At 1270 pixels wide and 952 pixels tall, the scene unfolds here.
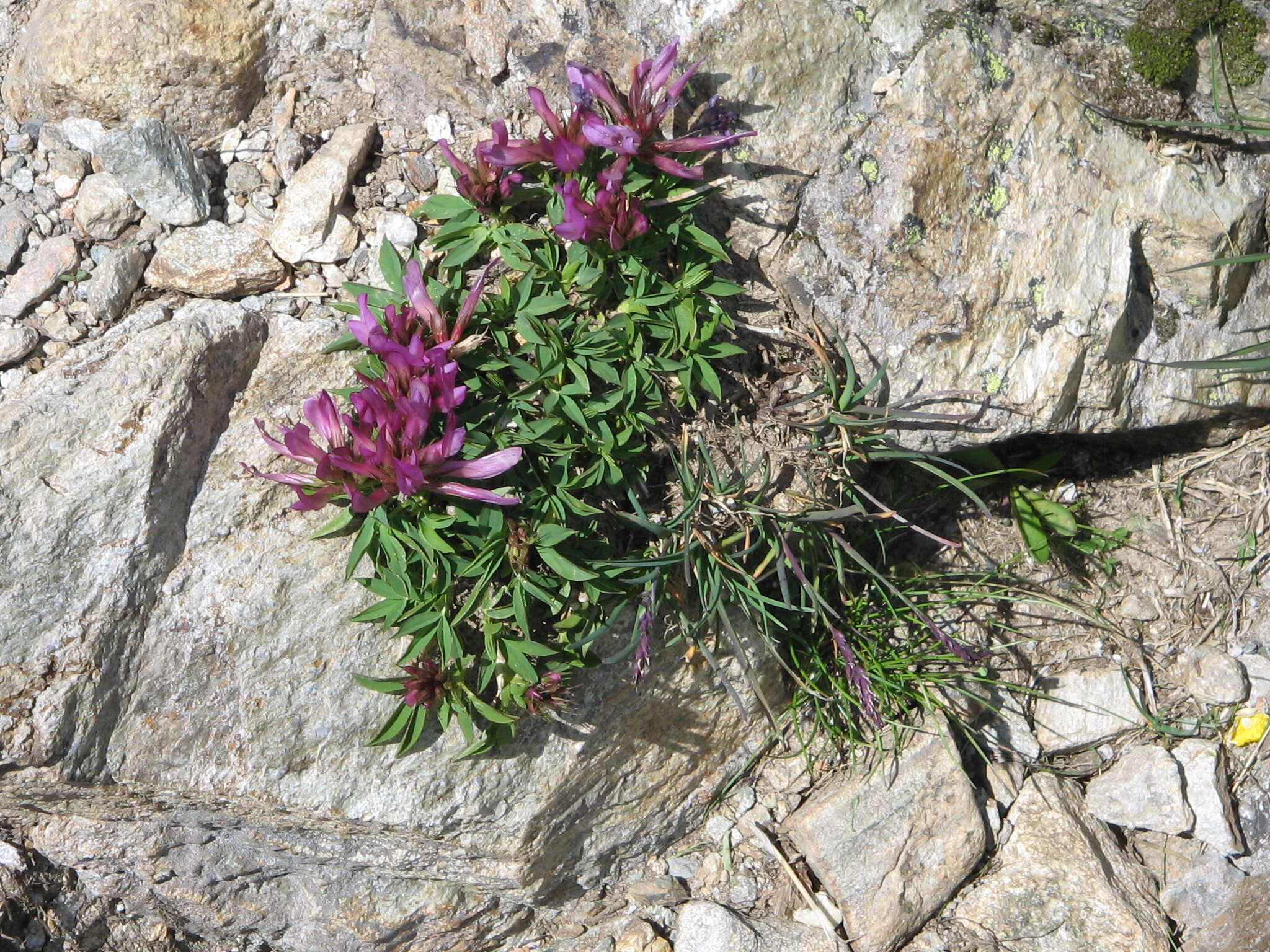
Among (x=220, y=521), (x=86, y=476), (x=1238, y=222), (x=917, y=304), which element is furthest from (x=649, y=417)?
(x=1238, y=222)

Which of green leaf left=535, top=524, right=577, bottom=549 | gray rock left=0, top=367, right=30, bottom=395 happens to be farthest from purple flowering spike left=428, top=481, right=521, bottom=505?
gray rock left=0, top=367, right=30, bottom=395

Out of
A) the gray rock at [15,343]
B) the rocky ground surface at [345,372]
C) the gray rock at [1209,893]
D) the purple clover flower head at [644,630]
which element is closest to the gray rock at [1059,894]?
the rocky ground surface at [345,372]

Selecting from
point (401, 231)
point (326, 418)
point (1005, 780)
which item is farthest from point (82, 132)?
point (1005, 780)

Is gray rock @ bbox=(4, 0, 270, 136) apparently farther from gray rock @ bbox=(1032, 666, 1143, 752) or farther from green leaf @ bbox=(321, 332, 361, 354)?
gray rock @ bbox=(1032, 666, 1143, 752)

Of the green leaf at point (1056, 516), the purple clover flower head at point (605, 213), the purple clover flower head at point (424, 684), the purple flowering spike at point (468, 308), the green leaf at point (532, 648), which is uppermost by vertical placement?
the purple clover flower head at point (605, 213)

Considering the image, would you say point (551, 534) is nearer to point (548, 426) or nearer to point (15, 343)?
point (548, 426)

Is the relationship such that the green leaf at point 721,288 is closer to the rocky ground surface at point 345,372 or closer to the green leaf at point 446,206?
the rocky ground surface at point 345,372
